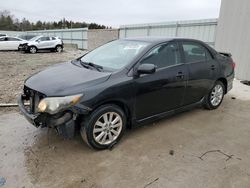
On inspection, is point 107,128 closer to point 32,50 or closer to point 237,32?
point 237,32

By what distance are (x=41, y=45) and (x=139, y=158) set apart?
17341 millimetres

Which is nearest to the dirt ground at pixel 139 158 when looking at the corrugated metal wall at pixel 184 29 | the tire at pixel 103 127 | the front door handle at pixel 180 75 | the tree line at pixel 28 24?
the tire at pixel 103 127

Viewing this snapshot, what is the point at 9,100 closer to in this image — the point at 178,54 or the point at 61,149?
the point at 61,149

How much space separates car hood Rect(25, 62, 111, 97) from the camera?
2805 millimetres

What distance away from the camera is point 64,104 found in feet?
8.93

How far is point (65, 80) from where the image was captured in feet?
9.87

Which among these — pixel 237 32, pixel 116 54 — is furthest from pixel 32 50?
pixel 116 54

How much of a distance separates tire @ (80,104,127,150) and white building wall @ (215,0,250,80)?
6.14 m

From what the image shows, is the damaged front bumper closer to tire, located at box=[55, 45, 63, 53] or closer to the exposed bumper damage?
the exposed bumper damage

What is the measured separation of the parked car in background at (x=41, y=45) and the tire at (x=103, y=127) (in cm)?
1659

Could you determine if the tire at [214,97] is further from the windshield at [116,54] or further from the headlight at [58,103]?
the headlight at [58,103]

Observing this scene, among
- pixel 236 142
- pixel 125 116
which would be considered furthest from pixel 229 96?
pixel 125 116

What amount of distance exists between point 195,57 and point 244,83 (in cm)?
414

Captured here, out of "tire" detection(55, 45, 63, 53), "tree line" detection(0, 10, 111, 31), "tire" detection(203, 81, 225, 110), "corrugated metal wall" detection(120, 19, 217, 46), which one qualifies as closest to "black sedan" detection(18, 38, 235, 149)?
"tire" detection(203, 81, 225, 110)
